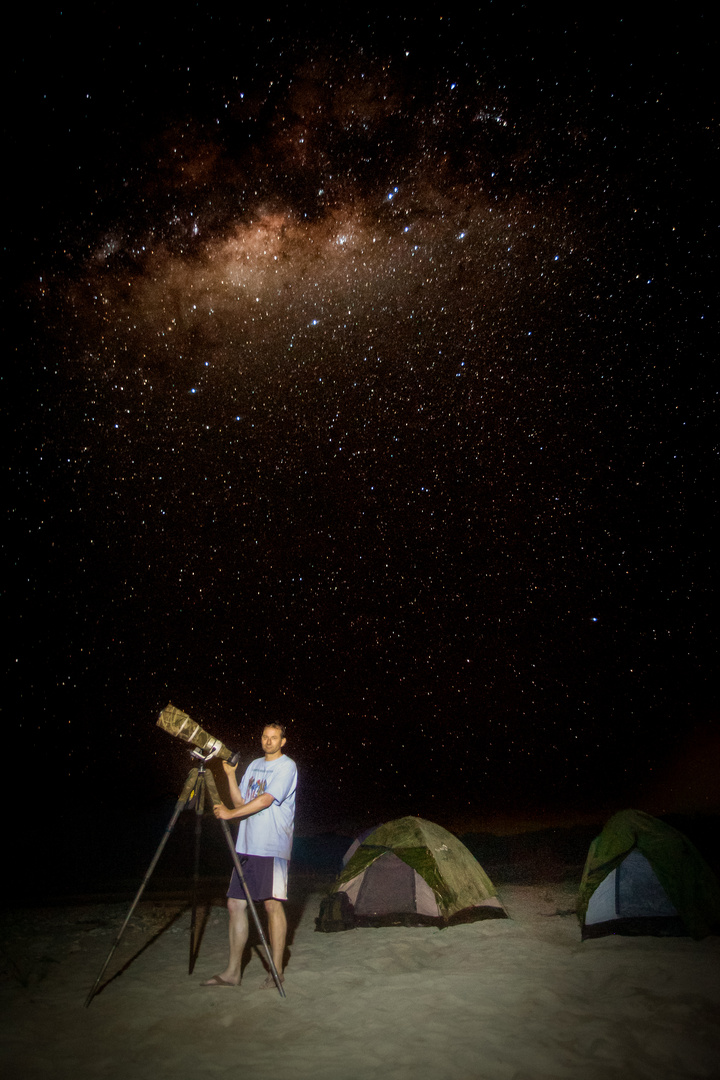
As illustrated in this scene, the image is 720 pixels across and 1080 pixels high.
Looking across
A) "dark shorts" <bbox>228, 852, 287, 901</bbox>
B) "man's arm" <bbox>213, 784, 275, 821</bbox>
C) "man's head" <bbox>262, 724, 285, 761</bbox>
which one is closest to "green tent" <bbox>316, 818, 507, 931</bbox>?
"dark shorts" <bbox>228, 852, 287, 901</bbox>

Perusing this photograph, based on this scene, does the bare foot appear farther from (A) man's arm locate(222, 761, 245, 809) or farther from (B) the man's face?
(B) the man's face

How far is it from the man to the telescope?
0.12 m

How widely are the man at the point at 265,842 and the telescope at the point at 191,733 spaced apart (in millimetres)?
117

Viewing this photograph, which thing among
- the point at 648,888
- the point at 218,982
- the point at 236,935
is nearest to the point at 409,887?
the point at 648,888

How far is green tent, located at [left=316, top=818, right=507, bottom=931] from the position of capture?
7.05 metres

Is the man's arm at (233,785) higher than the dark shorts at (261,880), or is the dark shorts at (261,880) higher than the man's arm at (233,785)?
the man's arm at (233,785)

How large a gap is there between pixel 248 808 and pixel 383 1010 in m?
1.83

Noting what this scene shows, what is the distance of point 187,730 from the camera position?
434 centimetres

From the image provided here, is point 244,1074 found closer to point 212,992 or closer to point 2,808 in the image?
point 212,992

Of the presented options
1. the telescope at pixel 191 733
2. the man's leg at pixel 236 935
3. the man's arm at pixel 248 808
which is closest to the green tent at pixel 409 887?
the man's leg at pixel 236 935

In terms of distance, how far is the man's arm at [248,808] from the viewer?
421 cm

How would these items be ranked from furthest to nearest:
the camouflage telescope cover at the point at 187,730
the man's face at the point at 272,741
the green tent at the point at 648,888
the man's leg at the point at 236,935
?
the green tent at the point at 648,888 < the man's face at the point at 272,741 < the man's leg at the point at 236,935 < the camouflage telescope cover at the point at 187,730

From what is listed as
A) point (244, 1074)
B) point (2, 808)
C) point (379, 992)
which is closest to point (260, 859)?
point (244, 1074)

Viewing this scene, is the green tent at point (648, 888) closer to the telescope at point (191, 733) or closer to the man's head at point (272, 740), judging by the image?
the man's head at point (272, 740)
